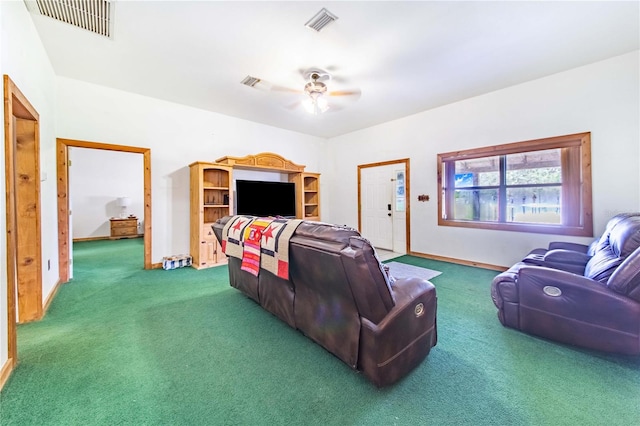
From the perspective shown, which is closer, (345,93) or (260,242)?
(260,242)

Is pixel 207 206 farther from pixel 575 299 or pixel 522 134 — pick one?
pixel 522 134

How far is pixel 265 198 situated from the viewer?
522cm

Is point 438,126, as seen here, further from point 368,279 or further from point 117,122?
point 117,122

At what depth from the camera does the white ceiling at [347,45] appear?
2.27 m

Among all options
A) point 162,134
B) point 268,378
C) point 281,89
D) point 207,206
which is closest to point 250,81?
point 281,89

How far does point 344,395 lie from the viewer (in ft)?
4.90

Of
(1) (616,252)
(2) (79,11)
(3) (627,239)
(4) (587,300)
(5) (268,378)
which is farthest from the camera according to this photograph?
(2) (79,11)

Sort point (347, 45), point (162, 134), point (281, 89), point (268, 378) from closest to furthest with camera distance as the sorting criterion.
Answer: point (268, 378) < point (347, 45) < point (281, 89) < point (162, 134)

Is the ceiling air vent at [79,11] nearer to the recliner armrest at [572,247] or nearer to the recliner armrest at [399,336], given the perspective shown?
the recliner armrest at [399,336]

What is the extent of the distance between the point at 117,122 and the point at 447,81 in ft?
16.1

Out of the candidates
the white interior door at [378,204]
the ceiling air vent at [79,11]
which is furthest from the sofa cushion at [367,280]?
the white interior door at [378,204]

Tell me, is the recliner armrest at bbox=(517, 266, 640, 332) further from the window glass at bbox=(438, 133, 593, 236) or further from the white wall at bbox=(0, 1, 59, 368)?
the white wall at bbox=(0, 1, 59, 368)

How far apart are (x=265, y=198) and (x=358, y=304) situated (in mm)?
4029

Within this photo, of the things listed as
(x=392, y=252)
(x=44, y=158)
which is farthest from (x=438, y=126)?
(x=44, y=158)
